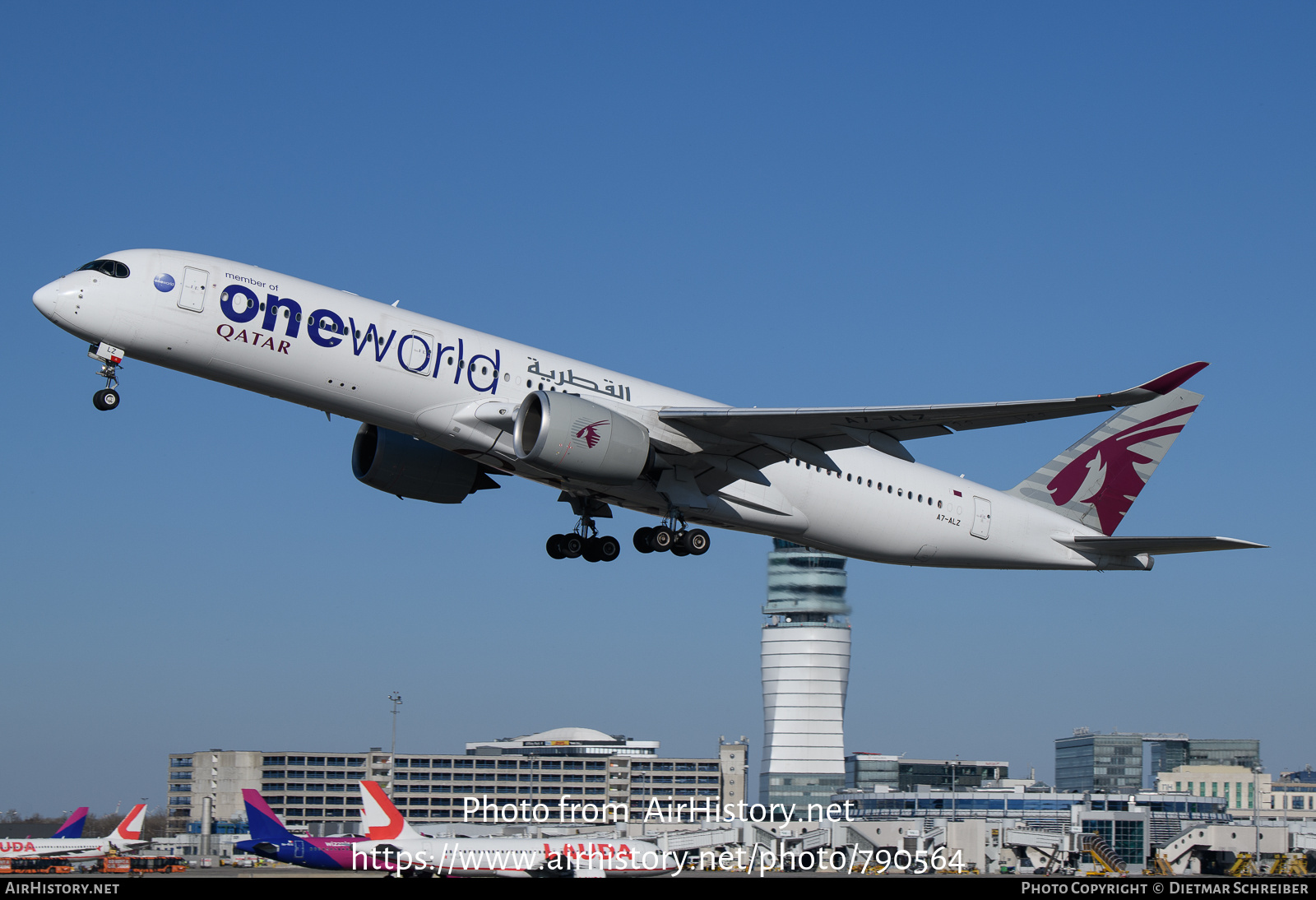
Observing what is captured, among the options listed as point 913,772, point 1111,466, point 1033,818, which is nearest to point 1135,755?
point 913,772

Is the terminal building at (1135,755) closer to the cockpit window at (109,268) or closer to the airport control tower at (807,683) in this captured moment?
the airport control tower at (807,683)

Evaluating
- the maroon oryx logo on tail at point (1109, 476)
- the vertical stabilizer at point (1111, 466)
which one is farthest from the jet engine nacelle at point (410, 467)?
the maroon oryx logo on tail at point (1109, 476)

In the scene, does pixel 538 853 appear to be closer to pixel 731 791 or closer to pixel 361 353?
pixel 361 353

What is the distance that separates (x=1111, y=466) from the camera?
34.8 meters

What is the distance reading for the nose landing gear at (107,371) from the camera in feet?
78.6

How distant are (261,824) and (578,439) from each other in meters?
17.3

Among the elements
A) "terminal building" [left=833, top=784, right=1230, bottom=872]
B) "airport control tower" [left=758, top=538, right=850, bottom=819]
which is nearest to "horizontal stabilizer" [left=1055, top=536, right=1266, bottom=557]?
"terminal building" [left=833, top=784, right=1230, bottom=872]

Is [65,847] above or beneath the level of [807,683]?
beneath

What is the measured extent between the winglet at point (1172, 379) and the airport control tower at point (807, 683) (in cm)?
12318

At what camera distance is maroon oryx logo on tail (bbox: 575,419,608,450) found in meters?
25.2

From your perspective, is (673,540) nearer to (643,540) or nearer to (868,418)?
(643,540)

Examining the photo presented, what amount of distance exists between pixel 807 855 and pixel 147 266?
20586 millimetres

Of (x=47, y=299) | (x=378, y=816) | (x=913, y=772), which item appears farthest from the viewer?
(x=913, y=772)

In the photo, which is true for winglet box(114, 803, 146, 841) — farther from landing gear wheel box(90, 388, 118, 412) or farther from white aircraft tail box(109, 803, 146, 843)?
landing gear wheel box(90, 388, 118, 412)
